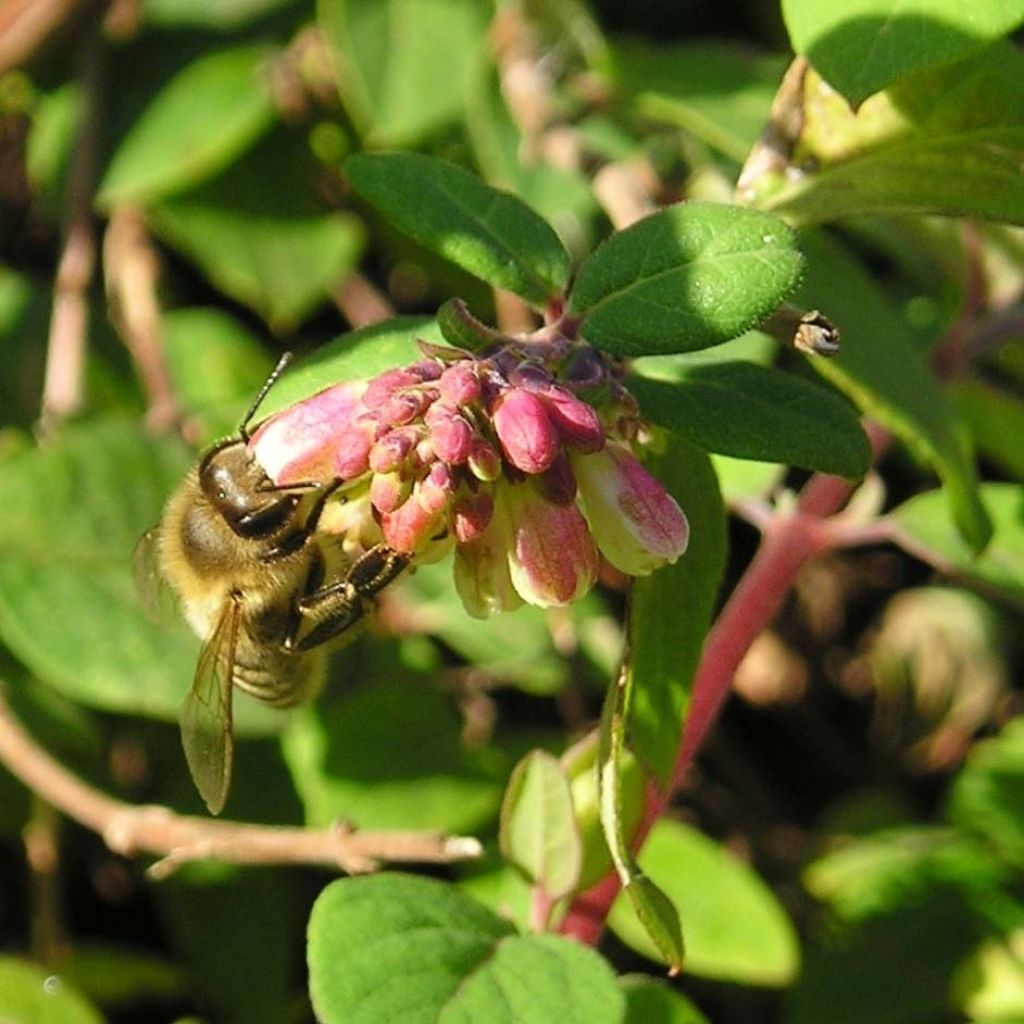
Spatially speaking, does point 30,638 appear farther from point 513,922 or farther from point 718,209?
point 718,209

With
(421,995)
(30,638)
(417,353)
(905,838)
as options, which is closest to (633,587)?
(417,353)

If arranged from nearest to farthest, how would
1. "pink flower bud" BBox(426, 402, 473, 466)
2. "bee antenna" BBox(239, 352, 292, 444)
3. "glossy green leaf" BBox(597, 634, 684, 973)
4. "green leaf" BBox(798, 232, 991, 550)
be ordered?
"pink flower bud" BBox(426, 402, 473, 466) → "glossy green leaf" BBox(597, 634, 684, 973) → "bee antenna" BBox(239, 352, 292, 444) → "green leaf" BBox(798, 232, 991, 550)

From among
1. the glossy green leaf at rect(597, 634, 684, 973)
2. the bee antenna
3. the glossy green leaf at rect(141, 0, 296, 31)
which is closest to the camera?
the glossy green leaf at rect(597, 634, 684, 973)

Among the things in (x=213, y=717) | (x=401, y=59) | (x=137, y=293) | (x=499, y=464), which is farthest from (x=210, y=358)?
(x=499, y=464)

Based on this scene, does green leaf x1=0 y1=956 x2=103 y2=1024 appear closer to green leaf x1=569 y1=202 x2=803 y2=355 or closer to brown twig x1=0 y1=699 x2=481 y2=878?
brown twig x1=0 y1=699 x2=481 y2=878

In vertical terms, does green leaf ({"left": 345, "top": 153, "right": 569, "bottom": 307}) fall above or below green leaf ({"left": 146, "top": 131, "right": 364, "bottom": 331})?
above

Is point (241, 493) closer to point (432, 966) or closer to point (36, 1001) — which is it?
point (432, 966)

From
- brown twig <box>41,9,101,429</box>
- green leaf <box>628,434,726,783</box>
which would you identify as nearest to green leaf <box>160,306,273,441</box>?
brown twig <box>41,9,101,429</box>
